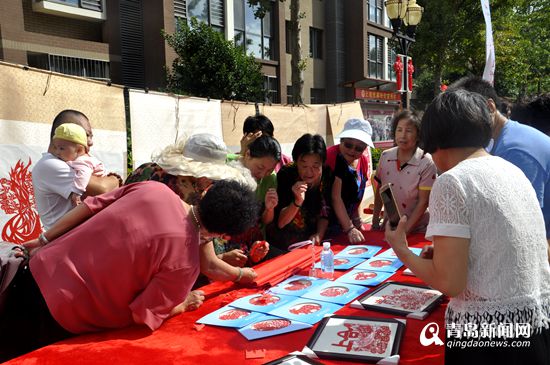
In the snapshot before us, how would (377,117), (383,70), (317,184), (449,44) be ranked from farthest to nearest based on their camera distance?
(383,70) → (449,44) → (377,117) → (317,184)

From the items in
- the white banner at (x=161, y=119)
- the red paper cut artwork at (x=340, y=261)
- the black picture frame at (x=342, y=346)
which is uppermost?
the white banner at (x=161, y=119)

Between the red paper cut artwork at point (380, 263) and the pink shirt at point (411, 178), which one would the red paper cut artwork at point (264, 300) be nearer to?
the red paper cut artwork at point (380, 263)

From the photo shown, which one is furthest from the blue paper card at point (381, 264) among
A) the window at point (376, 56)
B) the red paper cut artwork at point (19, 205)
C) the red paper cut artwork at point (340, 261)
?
the window at point (376, 56)

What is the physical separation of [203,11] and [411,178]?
11.0 metres

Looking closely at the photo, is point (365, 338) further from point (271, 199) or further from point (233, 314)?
point (271, 199)

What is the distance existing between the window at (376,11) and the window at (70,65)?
12.8 m

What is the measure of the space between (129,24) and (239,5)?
383 cm

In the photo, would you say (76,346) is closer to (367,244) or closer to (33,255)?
(33,255)

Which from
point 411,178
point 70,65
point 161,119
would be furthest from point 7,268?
point 70,65

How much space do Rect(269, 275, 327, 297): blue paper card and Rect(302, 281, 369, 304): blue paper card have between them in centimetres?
5

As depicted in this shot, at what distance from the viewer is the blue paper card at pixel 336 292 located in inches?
72.8

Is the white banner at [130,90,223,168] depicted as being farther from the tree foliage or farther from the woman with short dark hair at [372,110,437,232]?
the tree foliage

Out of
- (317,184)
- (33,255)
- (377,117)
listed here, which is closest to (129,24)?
(377,117)

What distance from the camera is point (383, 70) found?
20.1 meters
